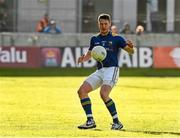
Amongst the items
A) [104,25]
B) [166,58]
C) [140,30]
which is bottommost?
[166,58]

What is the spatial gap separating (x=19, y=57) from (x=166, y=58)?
6.35 m

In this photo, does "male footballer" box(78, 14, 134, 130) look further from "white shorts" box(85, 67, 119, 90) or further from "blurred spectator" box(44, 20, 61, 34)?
"blurred spectator" box(44, 20, 61, 34)

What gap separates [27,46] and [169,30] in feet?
26.8

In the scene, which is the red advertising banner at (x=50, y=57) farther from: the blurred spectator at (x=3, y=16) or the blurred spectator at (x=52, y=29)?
the blurred spectator at (x=3, y=16)

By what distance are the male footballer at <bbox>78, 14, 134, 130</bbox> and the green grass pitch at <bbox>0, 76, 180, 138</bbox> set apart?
31cm

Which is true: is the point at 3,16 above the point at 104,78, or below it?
above

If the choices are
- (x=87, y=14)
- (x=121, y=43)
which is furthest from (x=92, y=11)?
(x=121, y=43)

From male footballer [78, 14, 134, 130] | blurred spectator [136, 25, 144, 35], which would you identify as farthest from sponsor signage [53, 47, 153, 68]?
male footballer [78, 14, 134, 130]

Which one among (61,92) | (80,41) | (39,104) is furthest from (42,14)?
(39,104)

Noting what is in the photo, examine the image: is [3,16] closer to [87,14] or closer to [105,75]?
[87,14]

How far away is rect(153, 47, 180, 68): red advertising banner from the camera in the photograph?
106ft

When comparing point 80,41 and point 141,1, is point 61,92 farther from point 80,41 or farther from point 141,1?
point 141,1

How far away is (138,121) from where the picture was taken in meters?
14.9

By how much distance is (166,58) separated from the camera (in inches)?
1271
